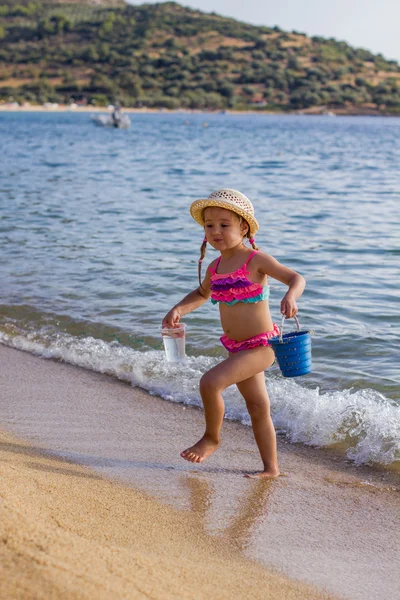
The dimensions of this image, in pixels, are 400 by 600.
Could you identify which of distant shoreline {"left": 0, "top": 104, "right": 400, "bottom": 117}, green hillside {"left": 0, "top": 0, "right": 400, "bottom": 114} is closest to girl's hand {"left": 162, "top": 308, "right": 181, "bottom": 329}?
distant shoreline {"left": 0, "top": 104, "right": 400, "bottom": 117}

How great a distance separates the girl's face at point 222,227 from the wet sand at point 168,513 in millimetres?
1081

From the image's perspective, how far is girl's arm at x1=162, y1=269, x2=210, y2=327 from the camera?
367 cm

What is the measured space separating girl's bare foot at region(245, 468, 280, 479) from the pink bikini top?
799 mm

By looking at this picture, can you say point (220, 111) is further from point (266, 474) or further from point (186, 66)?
point (266, 474)

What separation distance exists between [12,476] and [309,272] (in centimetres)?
597

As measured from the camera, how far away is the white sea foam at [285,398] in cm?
402

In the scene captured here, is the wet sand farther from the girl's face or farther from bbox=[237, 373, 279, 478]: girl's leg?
the girl's face

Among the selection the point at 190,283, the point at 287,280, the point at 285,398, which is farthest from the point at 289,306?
the point at 190,283

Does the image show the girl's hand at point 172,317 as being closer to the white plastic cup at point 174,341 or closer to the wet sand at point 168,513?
the white plastic cup at point 174,341

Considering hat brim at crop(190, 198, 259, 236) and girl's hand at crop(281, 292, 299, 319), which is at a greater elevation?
hat brim at crop(190, 198, 259, 236)

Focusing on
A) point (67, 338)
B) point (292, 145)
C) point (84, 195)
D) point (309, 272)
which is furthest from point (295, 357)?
point (292, 145)

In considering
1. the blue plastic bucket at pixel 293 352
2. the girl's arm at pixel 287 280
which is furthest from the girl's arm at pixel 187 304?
the blue plastic bucket at pixel 293 352

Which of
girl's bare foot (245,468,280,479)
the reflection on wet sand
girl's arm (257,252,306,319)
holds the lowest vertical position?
girl's bare foot (245,468,280,479)

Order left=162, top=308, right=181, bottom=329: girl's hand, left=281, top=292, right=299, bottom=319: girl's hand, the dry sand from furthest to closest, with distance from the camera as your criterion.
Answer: left=162, top=308, right=181, bottom=329: girl's hand < left=281, top=292, right=299, bottom=319: girl's hand < the dry sand
